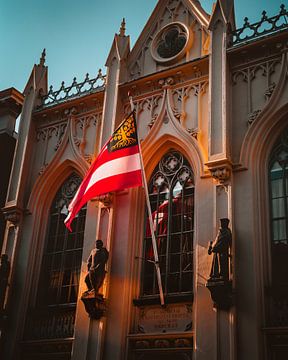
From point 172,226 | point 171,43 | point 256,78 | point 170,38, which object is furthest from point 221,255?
point 170,38

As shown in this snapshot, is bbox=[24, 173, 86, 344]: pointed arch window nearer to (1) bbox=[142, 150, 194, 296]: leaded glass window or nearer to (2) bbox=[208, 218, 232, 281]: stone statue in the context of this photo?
(1) bbox=[142, 150, 194, 296]: leaded glass window

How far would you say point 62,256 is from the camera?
17062mm

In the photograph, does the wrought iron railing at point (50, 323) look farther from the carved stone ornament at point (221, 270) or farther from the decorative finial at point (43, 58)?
the decorative finial at point (43, 58)

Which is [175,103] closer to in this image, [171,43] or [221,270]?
[171,43]

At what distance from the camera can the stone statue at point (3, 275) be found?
16.5 meters

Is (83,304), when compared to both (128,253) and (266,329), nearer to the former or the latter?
(128,253)

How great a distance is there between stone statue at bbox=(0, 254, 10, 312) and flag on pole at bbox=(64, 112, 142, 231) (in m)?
2.76

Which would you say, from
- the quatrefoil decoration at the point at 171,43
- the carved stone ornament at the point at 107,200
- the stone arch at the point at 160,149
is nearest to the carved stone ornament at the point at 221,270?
the stone arch at the point at 160,149

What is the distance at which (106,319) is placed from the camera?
14.6 m

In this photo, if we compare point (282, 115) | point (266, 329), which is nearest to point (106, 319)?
point (266, 329)

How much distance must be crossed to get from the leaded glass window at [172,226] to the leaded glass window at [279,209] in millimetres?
2248

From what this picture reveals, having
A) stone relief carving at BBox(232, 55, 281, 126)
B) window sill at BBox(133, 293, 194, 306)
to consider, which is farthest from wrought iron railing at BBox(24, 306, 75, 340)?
stone relief carving at BBox(232, 55, 281, 126)

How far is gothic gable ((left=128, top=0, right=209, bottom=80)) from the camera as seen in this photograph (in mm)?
17609

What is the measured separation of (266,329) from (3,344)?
7.91 metres
